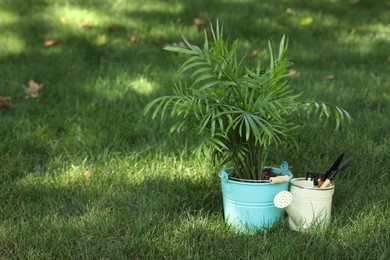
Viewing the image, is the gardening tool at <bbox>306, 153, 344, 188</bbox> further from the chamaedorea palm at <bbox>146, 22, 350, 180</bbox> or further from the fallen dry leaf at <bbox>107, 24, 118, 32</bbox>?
the fallen dry leaf at <bbox>107, 24, 118, 32</bbox>

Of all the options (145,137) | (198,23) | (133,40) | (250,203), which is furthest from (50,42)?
(250,203)

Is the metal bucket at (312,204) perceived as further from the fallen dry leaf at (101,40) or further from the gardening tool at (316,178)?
the fallen dry leaf at (101,40)

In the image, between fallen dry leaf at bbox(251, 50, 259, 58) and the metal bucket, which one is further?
fallen dry leaf at bbox(251, 50, 259, 58)

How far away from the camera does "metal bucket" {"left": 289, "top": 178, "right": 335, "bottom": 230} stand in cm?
218

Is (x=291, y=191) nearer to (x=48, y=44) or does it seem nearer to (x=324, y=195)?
(x=324, y=195)

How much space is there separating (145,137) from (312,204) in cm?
133

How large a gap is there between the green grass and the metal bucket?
0.06m

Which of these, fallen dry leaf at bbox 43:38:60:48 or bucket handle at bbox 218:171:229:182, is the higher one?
bucket handle at bbox 218:171:229:182

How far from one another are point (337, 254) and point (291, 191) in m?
0.32

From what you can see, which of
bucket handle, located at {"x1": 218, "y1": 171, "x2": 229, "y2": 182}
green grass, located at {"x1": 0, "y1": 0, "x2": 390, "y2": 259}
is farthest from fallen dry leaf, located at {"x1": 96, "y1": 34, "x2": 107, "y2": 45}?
bucket handle, located at {"x1": 218, "y1": 171, "x2": 229, "y2": 182}

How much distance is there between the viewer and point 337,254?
2029mm

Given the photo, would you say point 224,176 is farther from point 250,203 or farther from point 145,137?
point 145,137

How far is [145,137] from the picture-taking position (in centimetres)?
328

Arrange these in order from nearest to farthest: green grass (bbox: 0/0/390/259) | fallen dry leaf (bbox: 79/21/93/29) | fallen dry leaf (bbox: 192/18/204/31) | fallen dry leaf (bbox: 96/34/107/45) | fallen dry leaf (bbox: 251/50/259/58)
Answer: green grass (bbox: 0/0/390/259) → fallen dry leaf (bbox: 251/50/259/58) → fallen dry leaf (bbox: 96/34/107/45) → fallen dry leaf (bbox: 79/21/93/29) → fallen dry leaf (bbox: 192/18/204/31)
